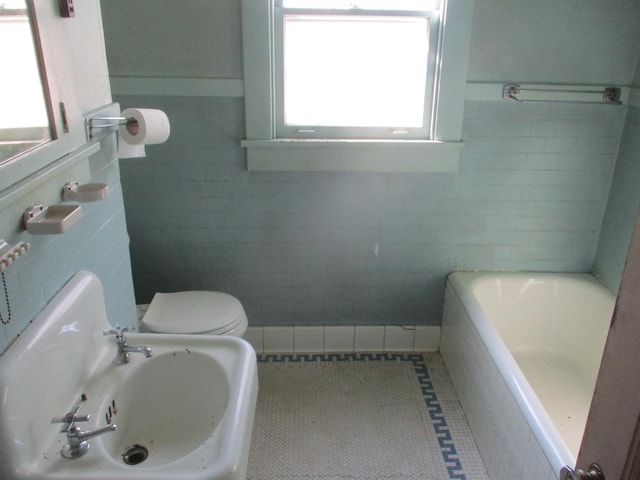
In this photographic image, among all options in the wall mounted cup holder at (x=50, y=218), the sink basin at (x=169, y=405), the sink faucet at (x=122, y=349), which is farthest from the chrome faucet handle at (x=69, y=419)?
the wall mounted cup holder at (x=50, y=218)

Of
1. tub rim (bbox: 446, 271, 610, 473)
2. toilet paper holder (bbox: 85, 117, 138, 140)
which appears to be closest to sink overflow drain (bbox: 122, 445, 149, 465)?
toilet paper holder (bbox: 85, 117, 138, 140)

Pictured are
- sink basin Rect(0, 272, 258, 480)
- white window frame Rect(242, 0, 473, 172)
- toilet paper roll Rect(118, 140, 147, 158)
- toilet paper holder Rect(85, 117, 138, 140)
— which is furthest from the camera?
white window frame Rect(242, 0, 473, 172)

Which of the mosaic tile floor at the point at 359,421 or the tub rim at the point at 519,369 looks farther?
the mosaic tile floor at the point at 359,421

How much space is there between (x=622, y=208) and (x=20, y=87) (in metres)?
2.41

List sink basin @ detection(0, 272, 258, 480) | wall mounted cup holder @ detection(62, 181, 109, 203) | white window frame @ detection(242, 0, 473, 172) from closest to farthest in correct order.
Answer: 1. sink basin @ detection(0, 272, 258, 480)
2. wall mounted cup holder @ detection(62, 181, 109, 203)
3. white window frame @ detection(242, 0, 473, 172)

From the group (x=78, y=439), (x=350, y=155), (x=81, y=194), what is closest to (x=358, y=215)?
(x=350, y=155)

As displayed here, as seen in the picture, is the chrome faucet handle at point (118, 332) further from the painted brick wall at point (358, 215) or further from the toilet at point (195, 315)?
the painted brick wall at point (358, 215)

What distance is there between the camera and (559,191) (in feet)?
7.98

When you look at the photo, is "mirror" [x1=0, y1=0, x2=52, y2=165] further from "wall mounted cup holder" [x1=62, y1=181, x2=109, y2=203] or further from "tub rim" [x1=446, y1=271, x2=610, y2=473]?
"tub rim" [x1=446, y1=271, x2=610, y2=473]

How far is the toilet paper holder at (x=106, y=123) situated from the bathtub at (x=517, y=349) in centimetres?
154

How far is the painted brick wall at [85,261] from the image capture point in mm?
1040

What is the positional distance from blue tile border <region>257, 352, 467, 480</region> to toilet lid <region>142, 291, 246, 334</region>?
560 millimetres

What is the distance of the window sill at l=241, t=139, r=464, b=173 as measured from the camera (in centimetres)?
227

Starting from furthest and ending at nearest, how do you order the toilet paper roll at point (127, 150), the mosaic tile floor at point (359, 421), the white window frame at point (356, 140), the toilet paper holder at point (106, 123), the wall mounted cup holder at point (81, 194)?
the white window frame at point (356, 140) → the mosaic tile floor at point (359, 421) → the toilet paper roll at point (127, 150) → the toilet paper holder at point (106, 123) → the wall mounted cup holder at point (81, 194)
